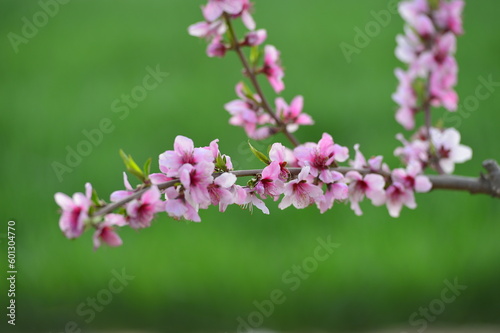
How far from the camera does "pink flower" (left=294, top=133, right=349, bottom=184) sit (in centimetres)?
93

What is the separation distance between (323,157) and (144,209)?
282 millimetres

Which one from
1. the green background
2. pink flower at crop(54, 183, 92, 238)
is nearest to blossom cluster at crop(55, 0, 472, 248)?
pink flower at crop(54, 183, 92, 238)

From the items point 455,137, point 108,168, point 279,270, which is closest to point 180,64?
point 108,168

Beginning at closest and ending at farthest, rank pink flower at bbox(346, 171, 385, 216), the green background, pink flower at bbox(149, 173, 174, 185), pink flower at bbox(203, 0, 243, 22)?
pink flower at bbox(149, 173, 174, 185) < pink flower at bbox(346, 171, 385, 216) < pink flower at bbox(203, 0, 243, 22) < the green background

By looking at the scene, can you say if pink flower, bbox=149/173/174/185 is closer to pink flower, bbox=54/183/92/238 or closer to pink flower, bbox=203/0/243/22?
pink flower, bbox=54/183/92/238

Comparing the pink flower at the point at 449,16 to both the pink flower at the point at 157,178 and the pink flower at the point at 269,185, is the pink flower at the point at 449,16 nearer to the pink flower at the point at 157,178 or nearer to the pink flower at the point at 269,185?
the pink flower at the point at 269,185

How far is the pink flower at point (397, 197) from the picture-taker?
1.07 meters

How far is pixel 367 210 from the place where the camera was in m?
2.40

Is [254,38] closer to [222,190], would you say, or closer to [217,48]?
[217,48]

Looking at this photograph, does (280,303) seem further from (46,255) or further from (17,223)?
(17,223)

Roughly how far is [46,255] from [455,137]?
4.94 feet

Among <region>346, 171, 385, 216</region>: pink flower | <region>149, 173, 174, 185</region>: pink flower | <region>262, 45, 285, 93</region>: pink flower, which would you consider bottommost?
<region>346, 171, 385, 216</region>: pink flower

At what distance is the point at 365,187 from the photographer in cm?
102

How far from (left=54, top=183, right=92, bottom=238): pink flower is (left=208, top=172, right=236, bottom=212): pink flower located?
172 millimetres
